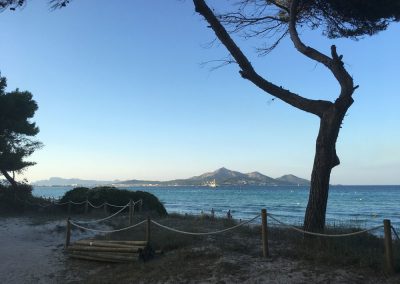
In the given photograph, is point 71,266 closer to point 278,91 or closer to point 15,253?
point 15,253

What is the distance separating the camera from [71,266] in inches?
430

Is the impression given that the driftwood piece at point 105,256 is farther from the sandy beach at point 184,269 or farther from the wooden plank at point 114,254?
the sandy beach at point 184,269

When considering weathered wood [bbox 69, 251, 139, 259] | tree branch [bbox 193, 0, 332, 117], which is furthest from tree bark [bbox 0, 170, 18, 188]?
tree branch [bbox 193, 0, 332, 117]

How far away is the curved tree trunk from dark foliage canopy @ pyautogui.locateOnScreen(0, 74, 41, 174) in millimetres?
21218

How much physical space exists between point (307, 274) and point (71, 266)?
5836mm

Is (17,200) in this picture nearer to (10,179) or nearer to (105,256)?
(10,179)

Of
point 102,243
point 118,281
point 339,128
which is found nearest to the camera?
point 118,281

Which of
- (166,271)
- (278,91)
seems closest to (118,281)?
(166,271)

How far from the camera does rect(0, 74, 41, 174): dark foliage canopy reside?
86.9 ft

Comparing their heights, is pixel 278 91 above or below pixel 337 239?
above

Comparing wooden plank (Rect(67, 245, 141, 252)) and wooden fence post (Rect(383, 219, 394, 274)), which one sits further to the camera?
wooden plank (Rect(67, 245, 141, 252))

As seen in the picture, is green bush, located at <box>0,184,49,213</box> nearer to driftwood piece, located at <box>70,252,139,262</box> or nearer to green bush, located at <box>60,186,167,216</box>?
green bush, located at <box>60,186,167,216</box>

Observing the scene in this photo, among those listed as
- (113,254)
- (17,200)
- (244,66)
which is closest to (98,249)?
(113,254)

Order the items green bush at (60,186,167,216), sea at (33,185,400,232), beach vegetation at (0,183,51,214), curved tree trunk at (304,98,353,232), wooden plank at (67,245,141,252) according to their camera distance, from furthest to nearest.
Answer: sea at (33,185,400,232), beach vegetation at (0,183,51,214), green bush at (60,186,167,216), wooden plank at (67,245,141,252), curved tree trunk at (304,98,353,232)
